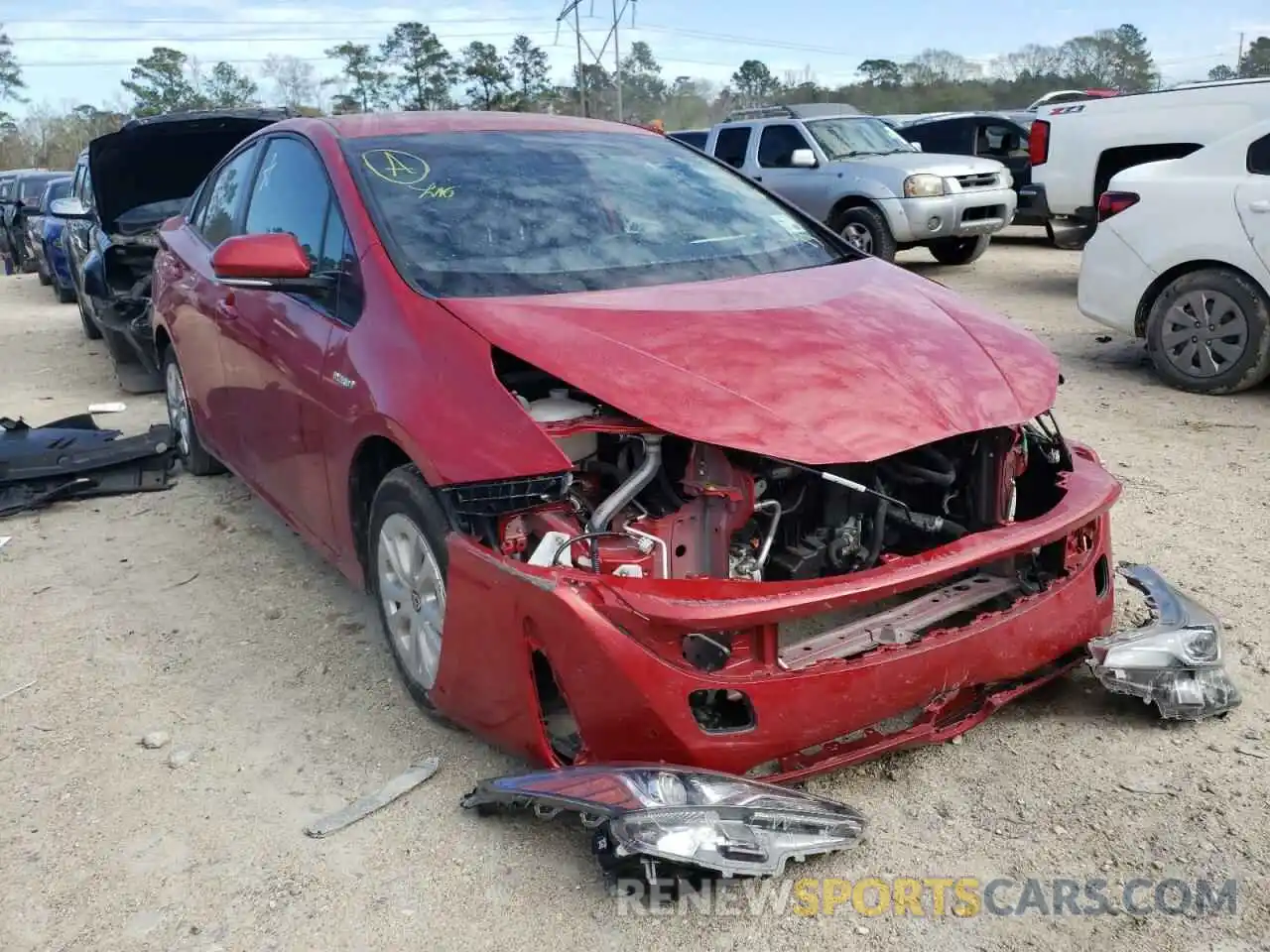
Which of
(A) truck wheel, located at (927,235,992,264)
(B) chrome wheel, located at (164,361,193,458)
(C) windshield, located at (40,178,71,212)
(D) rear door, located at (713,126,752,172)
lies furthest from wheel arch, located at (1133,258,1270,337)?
(C) windshield, located at (40,178,71,212)

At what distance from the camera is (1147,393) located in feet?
21.9

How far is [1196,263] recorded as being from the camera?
657 centimetres

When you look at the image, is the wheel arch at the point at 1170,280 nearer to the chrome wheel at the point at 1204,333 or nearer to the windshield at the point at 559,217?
the chrome wheel at the point at 1204,333

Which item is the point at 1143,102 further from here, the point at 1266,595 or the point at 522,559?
the point at 522,559

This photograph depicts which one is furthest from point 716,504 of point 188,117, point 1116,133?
point 1116,133

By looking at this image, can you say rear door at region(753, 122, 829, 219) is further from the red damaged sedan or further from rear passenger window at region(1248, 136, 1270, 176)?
the red damaged sedan

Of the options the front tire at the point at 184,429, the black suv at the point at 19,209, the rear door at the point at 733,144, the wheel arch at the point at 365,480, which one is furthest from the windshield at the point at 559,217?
the black suv at the point at 19,209

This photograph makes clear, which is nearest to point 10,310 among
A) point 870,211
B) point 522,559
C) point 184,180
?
point 184,180

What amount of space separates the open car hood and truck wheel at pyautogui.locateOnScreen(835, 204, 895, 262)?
641 centimetres

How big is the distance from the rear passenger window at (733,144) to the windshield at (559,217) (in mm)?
9870

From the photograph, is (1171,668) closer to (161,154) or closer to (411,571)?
(411,571)

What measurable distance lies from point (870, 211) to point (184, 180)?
7.02 meters

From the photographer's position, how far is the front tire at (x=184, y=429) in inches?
221

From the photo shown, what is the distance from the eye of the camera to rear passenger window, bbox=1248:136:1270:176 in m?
6.41
